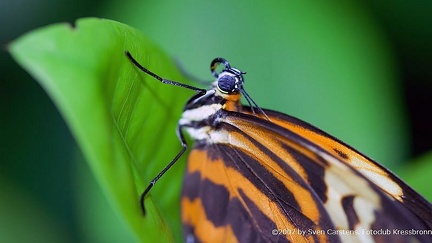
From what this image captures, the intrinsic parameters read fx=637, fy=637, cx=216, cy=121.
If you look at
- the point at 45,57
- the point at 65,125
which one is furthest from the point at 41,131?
the point at 45,57

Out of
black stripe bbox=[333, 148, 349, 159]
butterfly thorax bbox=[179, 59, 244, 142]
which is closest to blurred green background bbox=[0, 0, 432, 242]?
butterfly thorax bbox=[179, 59, 244, 142]

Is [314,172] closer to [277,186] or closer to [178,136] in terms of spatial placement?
[277,186]

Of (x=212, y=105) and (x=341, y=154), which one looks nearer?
(x=341, y=154)

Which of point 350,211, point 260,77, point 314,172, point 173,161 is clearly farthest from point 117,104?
point 260,77

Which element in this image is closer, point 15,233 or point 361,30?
point 15,233

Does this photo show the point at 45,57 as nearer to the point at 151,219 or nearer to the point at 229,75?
the point at 151,219

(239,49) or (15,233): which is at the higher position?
(239,49)

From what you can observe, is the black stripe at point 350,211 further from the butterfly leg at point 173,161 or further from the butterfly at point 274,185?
the butterfly leg at point 173,161

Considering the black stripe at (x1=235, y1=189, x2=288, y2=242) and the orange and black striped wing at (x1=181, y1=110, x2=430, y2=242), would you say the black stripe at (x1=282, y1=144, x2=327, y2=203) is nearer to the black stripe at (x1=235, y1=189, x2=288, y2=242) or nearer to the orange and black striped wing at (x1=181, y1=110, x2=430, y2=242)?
the orange and black striped wing at (x1=181, y1=110, x2=430, y2=242)
